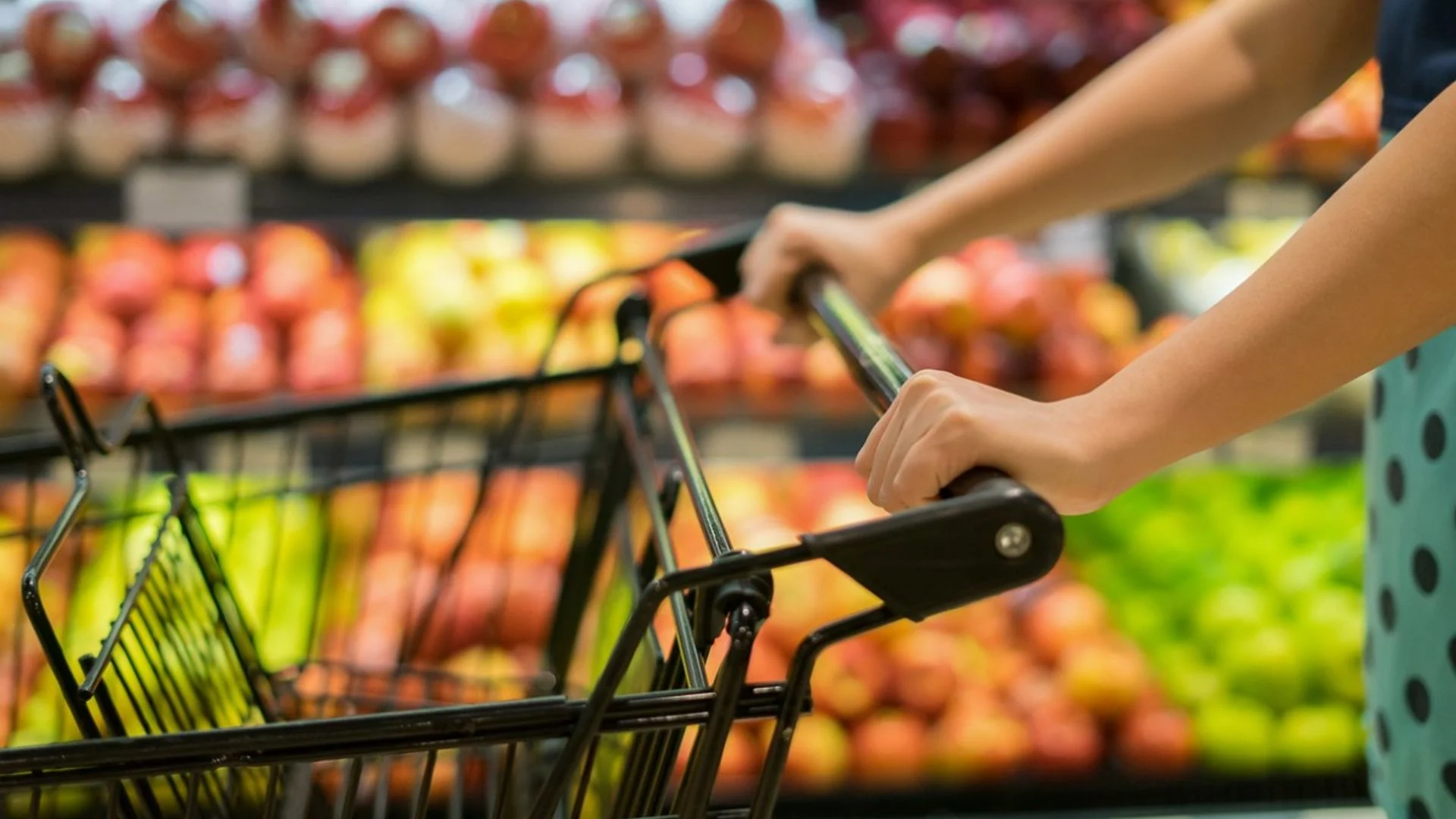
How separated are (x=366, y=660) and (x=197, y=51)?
0.88m

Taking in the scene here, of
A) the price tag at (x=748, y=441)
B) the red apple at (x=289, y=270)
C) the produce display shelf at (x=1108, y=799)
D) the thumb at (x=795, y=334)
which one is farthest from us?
the red apple at (x=289, y=270)

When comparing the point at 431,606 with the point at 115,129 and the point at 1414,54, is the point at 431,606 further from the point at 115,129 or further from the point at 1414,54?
the point at 115,129

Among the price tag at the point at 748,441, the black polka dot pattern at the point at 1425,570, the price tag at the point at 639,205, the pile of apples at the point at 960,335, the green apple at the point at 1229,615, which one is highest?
the price tag at the point at 639,205

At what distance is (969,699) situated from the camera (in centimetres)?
170

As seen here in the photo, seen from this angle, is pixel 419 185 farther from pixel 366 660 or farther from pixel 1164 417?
pixel 1164 417

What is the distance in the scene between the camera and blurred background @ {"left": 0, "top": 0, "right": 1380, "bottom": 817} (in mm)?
1676

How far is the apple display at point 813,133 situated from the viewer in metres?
1.82

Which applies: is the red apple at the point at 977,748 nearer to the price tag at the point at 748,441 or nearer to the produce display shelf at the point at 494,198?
the price tag at the point at 748,441

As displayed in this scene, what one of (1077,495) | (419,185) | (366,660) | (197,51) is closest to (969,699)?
(366,660)

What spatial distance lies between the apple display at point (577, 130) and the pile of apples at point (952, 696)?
50 cm

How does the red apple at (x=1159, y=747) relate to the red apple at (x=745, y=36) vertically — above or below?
below

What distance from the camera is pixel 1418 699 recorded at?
783mm

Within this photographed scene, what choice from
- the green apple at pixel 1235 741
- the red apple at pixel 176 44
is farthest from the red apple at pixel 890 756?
the red apple at pixel 176 44

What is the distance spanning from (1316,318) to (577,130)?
1.39 m
